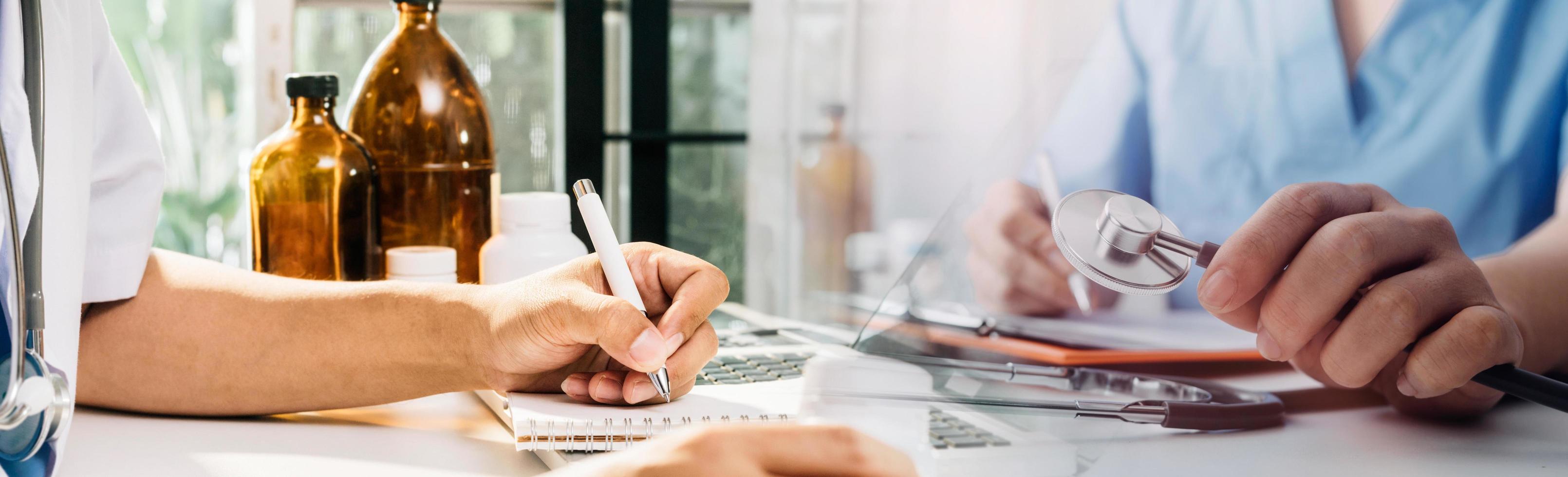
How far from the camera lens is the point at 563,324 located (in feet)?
1.44

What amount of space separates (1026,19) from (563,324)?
1.56 meters

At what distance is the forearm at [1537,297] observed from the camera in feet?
1.64

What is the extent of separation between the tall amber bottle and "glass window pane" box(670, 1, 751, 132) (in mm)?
948

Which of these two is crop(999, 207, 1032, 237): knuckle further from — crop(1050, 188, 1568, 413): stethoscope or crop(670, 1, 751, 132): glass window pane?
crop(670, 1, 751, 132): glass window pane

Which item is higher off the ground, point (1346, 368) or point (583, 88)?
point (583, 88)

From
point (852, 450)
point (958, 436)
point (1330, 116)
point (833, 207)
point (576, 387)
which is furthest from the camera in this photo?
point (833, 207)

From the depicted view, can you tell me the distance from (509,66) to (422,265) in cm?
94

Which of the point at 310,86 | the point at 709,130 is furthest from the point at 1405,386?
the point at 709,130

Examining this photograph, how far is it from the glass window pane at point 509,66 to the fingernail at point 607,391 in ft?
3.29

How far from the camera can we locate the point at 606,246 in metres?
0.46

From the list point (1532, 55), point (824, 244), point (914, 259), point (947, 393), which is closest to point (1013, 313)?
point (914, 259)

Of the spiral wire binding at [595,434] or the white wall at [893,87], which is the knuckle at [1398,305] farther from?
the white wall at [893,87]

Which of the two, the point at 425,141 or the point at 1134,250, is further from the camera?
the point at 425,141

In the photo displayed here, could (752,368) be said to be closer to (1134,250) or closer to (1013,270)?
(1134,250)
